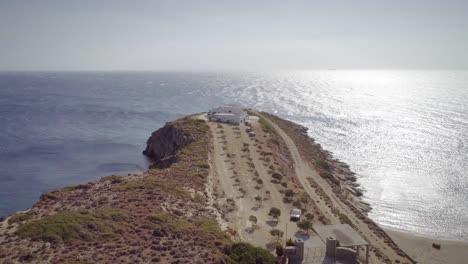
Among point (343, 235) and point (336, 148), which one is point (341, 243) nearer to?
point (343, 235)

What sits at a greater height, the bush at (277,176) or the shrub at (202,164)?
the shrub at (202,164)

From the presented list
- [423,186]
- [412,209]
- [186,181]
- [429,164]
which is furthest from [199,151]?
[429,164]

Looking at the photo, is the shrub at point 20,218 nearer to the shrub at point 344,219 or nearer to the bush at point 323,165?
the shrub at point 344,219

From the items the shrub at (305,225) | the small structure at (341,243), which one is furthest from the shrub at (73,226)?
the shrub at (305,225)

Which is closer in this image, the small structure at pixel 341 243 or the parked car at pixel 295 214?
the small structure at pixel 341 243

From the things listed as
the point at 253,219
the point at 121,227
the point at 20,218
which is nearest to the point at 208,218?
the point at 253,219

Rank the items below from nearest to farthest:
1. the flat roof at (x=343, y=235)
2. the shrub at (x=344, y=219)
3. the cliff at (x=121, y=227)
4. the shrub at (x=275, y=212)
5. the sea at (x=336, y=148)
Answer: the cliff at (x=121, y=227)
the flat roof at (x=343, y=235)
the shrub at (x=275, y=212)
the shrub at (x=344, y=219)
the sea at (x=336, y=148)

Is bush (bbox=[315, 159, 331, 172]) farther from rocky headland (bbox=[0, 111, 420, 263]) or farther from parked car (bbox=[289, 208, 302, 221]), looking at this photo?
parked car (bbox=[289, 208, 302, 221])
